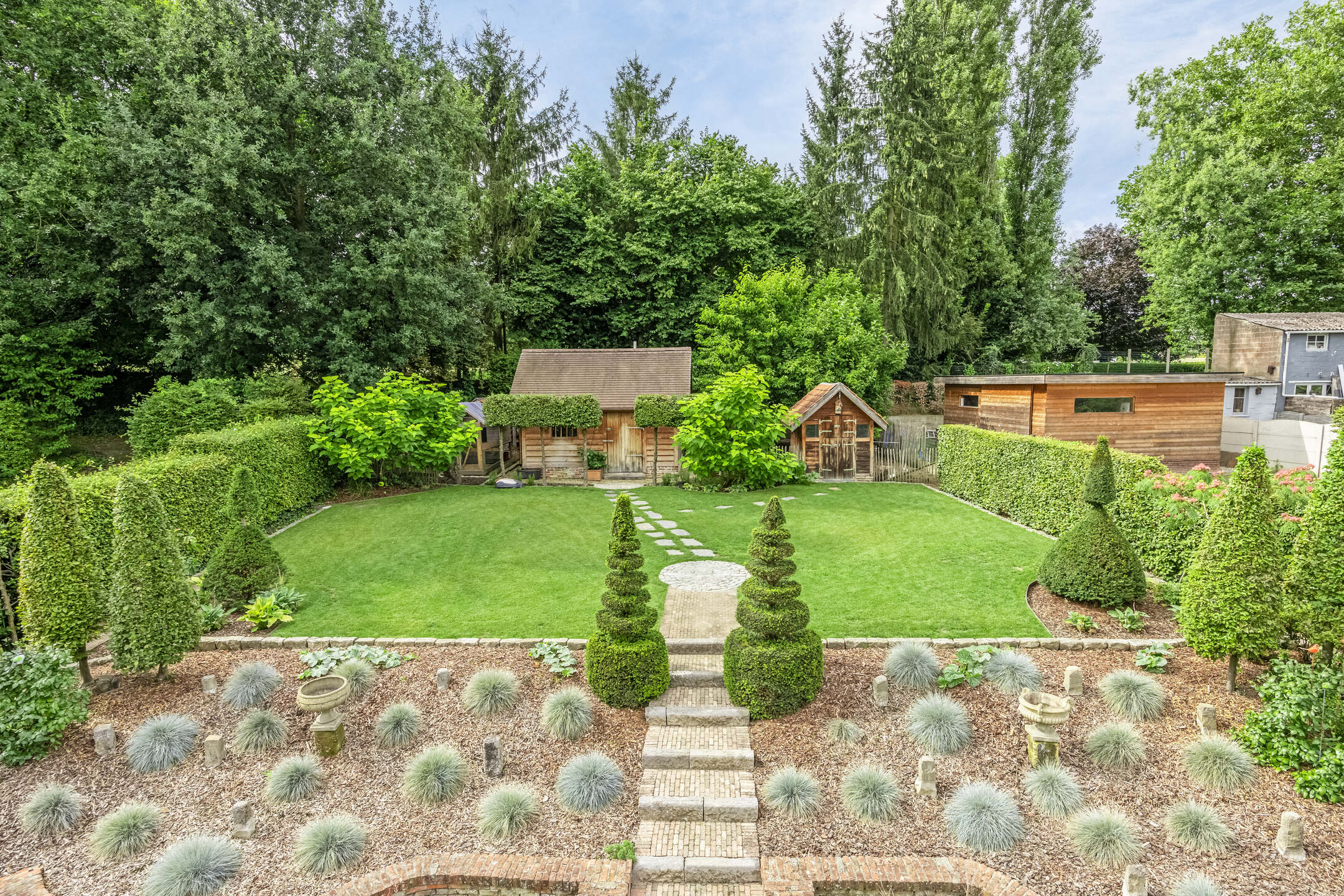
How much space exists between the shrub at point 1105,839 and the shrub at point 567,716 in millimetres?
4397

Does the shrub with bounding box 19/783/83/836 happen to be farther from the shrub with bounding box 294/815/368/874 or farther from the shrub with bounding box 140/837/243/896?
the shrub with bounding box 294/815/368/874

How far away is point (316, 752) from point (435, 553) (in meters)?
5.49

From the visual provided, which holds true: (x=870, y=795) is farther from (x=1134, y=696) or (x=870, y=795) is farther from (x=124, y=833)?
(x=124, y=833)

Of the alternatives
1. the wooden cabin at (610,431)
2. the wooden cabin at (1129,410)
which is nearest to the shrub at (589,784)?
the wooden cabin at (610,431)

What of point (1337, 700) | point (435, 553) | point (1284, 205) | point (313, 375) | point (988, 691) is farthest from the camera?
point (1284, 205)

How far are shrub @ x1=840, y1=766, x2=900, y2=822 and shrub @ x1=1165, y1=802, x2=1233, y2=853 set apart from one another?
2136mm

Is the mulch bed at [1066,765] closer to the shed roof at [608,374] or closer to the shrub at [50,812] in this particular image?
the shrub at [50,812]

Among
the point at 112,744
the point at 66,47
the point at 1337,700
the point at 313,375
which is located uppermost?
the point at 66,47

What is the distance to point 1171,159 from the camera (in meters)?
26.2

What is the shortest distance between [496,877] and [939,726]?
4308 millimetres

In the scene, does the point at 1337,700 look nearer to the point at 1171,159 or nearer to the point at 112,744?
the point at 112,744

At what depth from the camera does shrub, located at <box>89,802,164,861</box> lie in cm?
471

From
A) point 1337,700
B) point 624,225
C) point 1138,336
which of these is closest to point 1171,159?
point 1138,336

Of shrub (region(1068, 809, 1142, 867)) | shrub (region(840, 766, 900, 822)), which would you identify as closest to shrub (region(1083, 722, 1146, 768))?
shrub (region(1068, 809, 1142, 867))
